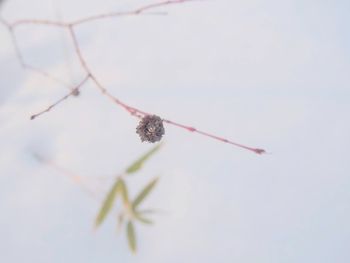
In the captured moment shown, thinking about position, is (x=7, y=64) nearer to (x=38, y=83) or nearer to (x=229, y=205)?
(x=38, y=83)

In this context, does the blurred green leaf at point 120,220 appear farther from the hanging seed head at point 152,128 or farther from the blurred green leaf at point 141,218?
the hanging seed head at point 152,128

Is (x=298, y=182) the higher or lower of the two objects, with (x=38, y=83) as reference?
lower

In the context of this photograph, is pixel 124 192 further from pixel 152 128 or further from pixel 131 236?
pixel 152 128

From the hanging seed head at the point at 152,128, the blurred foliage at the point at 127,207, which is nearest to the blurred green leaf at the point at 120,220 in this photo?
the blurred foliage at the point at 127,207

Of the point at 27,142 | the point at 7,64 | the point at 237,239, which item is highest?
the point at 7,64

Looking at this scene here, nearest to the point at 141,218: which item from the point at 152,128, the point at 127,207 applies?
the point at 127,207

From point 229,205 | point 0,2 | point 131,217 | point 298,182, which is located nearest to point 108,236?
point 131,217

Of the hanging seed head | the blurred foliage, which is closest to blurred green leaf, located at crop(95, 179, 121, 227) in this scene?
the blurred foliage
